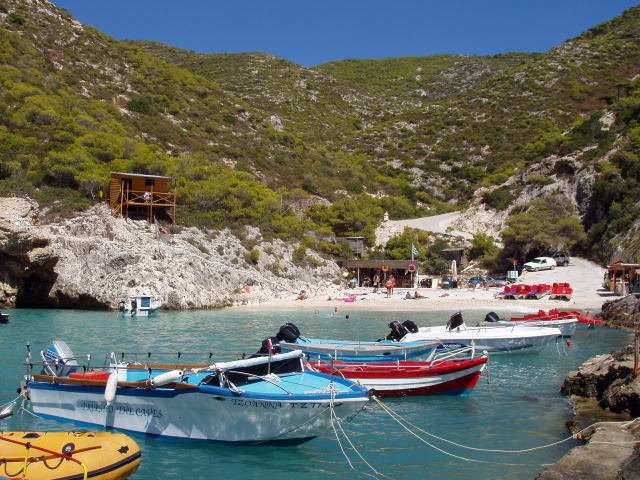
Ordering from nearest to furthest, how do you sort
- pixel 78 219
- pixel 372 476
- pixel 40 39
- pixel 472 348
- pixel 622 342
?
pixel 372 476, pixel 472 348, pixel 622 342, pixel 78 219, pixel 40 39

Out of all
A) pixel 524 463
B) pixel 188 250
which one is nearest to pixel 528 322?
pixel 524 463

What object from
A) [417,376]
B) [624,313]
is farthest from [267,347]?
[624,313]

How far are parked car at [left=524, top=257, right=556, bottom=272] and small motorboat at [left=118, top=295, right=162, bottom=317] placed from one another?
31.0 m

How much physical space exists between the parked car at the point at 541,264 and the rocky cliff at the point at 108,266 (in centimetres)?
1844

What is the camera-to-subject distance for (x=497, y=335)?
2614 centimetres

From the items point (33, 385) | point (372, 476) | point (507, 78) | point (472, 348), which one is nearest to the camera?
point (372, 476)

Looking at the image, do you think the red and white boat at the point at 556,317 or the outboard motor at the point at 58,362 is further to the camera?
the red and white boat at the point at 556,317

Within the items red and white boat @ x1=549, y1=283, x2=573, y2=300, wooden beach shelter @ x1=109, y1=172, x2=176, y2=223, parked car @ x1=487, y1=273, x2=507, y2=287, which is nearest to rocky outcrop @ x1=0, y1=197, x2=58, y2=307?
wooden beach shelter @ x1=109, y1=172, x2=176, y2=223

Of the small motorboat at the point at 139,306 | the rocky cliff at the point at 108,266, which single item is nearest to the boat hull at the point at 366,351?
the small motorboat at the point at 139,306

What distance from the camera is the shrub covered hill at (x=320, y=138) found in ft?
189

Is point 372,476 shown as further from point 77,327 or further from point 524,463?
point 77,327

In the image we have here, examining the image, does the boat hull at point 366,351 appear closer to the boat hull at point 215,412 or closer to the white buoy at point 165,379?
the boat hull at point 215,412

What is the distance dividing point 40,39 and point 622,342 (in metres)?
75.4

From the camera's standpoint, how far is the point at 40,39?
79125mm
